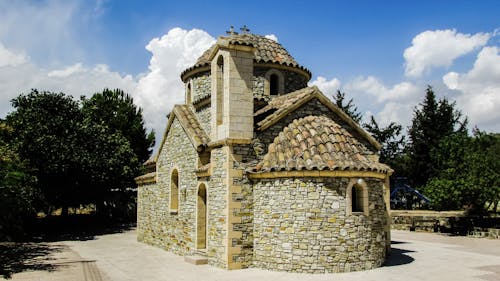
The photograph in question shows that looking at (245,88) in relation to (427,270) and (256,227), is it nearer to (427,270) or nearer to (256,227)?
(256,227)

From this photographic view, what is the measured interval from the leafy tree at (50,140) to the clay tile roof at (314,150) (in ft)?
51.4

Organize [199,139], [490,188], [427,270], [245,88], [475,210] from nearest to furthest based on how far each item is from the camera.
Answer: [427,270]
[245,88]
[199,139]
[490,188]
[475,210]

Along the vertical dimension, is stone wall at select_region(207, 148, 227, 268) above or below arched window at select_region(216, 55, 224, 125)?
below

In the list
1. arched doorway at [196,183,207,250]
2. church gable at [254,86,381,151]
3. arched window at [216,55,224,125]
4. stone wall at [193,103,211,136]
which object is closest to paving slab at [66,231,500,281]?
arched doorway at [196,183,207,250]

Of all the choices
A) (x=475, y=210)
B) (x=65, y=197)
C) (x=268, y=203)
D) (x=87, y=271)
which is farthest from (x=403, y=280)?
(x=65, y=197)

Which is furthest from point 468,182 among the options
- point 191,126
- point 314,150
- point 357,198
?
point 191,126

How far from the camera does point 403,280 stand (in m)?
11.2

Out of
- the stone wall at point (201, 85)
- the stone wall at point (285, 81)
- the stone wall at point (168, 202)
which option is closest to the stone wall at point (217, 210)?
the stone wall at point (168, 202)

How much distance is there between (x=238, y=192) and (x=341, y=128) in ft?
14.0

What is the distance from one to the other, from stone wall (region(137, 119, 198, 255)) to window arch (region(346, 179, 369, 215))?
5.69m

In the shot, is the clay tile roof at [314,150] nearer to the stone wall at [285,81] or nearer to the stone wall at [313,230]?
the stone wall at [313,230]

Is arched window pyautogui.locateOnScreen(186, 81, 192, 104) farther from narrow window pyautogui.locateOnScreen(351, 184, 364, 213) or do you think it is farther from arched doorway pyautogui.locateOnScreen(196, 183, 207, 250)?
narrow window pyautogui.locateOnScreen(351, 184, 364, 213)

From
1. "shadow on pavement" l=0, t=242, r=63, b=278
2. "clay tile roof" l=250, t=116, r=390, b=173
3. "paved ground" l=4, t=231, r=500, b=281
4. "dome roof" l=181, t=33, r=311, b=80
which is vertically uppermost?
"dome roof" l=181, t=33, r=311, b=80

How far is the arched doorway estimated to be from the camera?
48.9 ft
